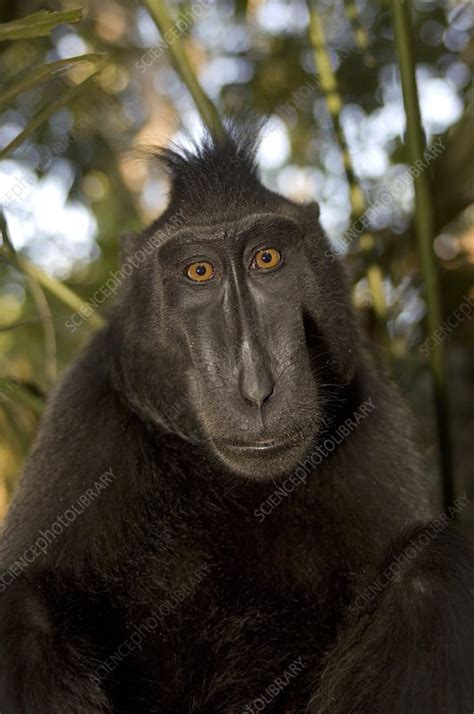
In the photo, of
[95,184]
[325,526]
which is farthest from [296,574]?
[95,184]

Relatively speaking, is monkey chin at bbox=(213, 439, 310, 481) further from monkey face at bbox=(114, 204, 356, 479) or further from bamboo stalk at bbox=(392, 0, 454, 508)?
bamboo stalk at bbox=(392, 0, 454, 508)

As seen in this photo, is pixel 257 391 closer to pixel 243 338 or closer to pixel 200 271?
pixel 243 338

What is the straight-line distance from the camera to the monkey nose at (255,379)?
365cm

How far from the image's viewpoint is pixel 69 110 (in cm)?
1059

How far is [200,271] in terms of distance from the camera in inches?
166

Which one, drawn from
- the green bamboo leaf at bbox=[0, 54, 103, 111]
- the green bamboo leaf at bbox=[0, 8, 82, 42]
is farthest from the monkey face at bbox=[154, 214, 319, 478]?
the green bamboo leaf at bbox=[0, 8, 82, 42]

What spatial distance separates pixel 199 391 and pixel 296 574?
1071mm

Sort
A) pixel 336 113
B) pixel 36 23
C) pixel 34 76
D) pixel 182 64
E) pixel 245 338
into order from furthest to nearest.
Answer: pixel 336 113
pixel 182 64
pixel 245 338
pixel 34 76
pixel 36 23

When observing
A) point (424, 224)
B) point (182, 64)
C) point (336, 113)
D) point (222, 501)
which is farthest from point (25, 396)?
point (336, 113)

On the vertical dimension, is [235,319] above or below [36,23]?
below

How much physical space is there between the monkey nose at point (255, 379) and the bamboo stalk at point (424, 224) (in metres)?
1.29

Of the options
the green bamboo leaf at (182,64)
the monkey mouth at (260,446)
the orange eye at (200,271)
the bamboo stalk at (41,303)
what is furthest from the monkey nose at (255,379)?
the green bamboo leaf at (182,64)

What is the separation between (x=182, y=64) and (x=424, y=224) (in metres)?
1.51

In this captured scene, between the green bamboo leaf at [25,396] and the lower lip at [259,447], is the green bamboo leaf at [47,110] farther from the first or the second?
the lower lip at [259,447]
